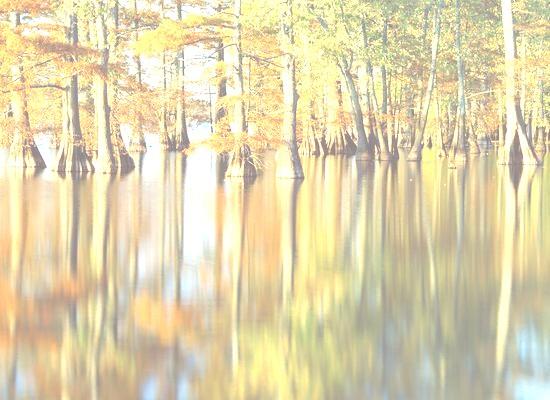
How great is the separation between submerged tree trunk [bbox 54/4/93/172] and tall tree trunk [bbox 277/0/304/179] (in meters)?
5.78

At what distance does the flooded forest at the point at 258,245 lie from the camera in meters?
6.08

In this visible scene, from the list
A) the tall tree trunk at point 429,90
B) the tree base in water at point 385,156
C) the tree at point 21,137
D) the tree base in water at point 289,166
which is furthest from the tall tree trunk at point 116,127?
the tall tree trunk at point 429,90

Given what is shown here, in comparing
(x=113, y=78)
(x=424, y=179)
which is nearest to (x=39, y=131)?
(x=113, y=78)

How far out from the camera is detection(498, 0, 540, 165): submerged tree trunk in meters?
32.3

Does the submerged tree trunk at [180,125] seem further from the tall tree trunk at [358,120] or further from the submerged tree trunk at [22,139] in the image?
the submerged tree trunk at [22,139]

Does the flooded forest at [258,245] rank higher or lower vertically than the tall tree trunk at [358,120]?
lower

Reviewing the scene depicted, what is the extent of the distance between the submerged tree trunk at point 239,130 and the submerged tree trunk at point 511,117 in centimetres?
1001

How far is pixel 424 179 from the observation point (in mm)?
26234

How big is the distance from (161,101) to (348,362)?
35.3m

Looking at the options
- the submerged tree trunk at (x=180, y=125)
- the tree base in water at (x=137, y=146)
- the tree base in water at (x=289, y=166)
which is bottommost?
the tree base in water at (x=289, y=166)

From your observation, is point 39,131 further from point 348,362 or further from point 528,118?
point 348,362

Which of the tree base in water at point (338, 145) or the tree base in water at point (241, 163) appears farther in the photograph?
the tree base in water at point (338, 145)

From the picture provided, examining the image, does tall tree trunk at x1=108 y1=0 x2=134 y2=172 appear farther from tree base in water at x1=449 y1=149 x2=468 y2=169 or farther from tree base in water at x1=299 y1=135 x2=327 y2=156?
tree base in water at x1=299 y1=135 x2=327 y2=156

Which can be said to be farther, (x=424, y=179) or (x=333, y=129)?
(x=333, y=129)
